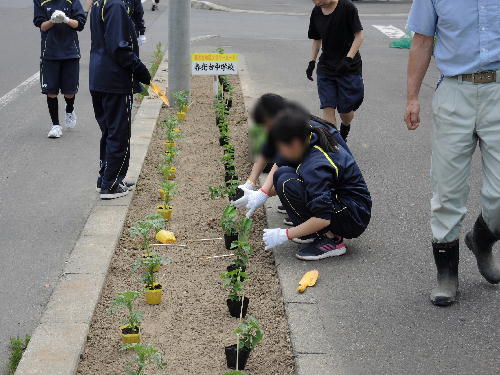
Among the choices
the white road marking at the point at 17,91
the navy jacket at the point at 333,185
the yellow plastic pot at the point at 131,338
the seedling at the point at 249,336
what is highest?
the navy jacket at the point at 333,185

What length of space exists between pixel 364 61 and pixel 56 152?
7.96 metres

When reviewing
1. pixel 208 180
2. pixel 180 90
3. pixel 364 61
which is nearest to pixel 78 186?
pixel 208 180

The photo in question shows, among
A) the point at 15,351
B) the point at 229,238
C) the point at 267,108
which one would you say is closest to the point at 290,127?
the point at 267,108

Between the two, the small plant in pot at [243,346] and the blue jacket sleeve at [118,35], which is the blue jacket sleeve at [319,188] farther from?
the blue jacket sleeve at [118,35]

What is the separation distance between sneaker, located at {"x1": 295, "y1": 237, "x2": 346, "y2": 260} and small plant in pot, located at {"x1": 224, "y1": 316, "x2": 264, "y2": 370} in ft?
4.86

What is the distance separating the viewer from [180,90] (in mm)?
10688

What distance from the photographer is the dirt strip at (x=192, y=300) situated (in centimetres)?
432

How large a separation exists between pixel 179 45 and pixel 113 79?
4.09m

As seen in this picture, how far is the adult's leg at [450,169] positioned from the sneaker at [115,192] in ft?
9.52

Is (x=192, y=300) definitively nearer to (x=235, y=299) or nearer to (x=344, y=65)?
(x=235, y=299)

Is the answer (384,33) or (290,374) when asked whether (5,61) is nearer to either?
(384,33)

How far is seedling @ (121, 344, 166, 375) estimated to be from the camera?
3.89m

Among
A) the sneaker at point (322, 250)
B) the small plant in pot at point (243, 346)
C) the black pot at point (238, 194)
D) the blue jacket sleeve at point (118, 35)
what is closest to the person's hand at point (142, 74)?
the blue jacket sleeve at point (118, 35)

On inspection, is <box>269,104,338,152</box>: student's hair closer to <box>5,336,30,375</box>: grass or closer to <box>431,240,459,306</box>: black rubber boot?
<box>431,240,459,306</box>: black rubber boot
